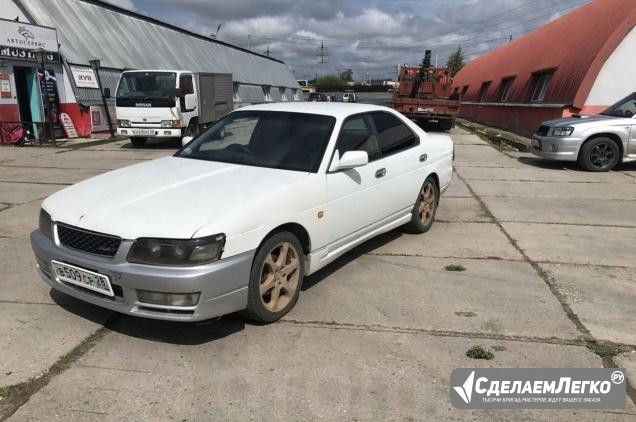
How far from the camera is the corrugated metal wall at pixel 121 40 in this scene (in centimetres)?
1906

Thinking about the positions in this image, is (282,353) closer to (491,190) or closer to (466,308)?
(466,308)

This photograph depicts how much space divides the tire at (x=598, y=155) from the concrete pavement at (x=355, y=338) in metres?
5.40

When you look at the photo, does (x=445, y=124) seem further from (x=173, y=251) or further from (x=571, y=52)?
(x=173, y=251)

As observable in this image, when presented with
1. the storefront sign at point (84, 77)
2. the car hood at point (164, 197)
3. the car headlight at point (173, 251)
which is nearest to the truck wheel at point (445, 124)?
the storefront sign at point (84, 77)

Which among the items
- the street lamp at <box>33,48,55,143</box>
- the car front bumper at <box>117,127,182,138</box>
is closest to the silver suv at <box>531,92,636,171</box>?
the car front bumper at <box>117,127,182,138</box>

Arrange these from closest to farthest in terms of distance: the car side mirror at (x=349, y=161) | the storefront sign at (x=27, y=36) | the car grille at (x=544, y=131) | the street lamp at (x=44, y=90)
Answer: the car side mirror at (x=349, y=161)
the car grille at (x=544, y=131)
the storefront sign at (x=27, y=36)
the street lamp at (x=44, y=90)

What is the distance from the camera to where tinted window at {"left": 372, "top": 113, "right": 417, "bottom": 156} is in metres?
5.25

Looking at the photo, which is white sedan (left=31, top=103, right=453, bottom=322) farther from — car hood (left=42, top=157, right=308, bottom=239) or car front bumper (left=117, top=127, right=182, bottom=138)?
car front bumper (left=117, top=127, right=182, bottom=138)

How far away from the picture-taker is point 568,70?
17516mm

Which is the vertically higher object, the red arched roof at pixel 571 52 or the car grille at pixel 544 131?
the red arched roof at pixel 571 52

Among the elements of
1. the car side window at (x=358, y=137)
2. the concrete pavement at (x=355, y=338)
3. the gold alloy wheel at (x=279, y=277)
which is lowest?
the concrete pavement at (x=355, y=338)

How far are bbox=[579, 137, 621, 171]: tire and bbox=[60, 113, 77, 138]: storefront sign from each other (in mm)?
15819

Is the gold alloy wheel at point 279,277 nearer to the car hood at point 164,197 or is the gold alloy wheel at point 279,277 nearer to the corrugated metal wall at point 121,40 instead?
the car hood at point 164,197

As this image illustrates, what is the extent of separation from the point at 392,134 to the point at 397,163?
14.9 inches
